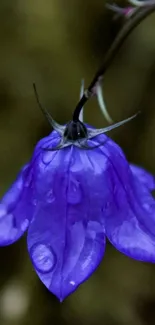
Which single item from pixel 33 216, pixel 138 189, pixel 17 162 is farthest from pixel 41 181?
pixel 17 162

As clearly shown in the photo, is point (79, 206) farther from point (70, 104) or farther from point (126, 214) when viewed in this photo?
point (70, 104)

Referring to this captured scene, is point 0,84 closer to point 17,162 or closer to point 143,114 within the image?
point 17,162

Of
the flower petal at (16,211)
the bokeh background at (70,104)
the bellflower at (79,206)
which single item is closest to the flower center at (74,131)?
the bellflower at (79,206)

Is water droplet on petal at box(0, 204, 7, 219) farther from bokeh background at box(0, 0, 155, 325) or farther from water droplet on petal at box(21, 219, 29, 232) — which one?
bokeh background at box(0, 0, 155, 325)

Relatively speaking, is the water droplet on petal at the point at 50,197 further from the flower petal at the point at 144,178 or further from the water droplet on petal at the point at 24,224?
the flower petal at the point at 144,178

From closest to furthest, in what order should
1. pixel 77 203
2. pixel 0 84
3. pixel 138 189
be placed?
pixel 77 203 → pixel 138 189 → pixel 0 84

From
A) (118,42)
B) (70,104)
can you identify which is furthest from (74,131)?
(70,104)
